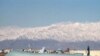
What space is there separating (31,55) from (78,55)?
298 cm

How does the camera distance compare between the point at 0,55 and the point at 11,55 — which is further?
the point at 0,55

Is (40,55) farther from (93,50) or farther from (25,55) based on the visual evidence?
(93,50)

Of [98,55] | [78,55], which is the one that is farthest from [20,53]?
[98,55]

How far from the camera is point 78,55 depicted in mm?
17734

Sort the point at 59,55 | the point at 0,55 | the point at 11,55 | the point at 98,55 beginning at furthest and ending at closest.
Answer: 1. the point at 98,55
2. the point at 0,55
3. the point at 59,55
4. the point at 11,55

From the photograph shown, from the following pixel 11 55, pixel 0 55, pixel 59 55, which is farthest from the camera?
pixel 0 55

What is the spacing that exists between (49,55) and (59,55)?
51 centimetres

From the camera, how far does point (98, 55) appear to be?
50156mm

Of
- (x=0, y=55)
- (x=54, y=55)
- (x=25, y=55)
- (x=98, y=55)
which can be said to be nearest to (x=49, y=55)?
(x=54, y=55)

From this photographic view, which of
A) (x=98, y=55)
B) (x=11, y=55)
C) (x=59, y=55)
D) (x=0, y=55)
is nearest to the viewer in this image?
(x=11, y=55)

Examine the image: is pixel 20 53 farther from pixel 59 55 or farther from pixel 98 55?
pixel 98 55

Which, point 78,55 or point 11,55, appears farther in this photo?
point 78,55

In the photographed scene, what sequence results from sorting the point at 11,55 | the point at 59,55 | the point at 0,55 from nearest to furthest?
the point at 11,55 < the point at 59,55 < the point at 0,55

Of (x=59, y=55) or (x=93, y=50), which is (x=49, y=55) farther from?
(x=93, y=50)
